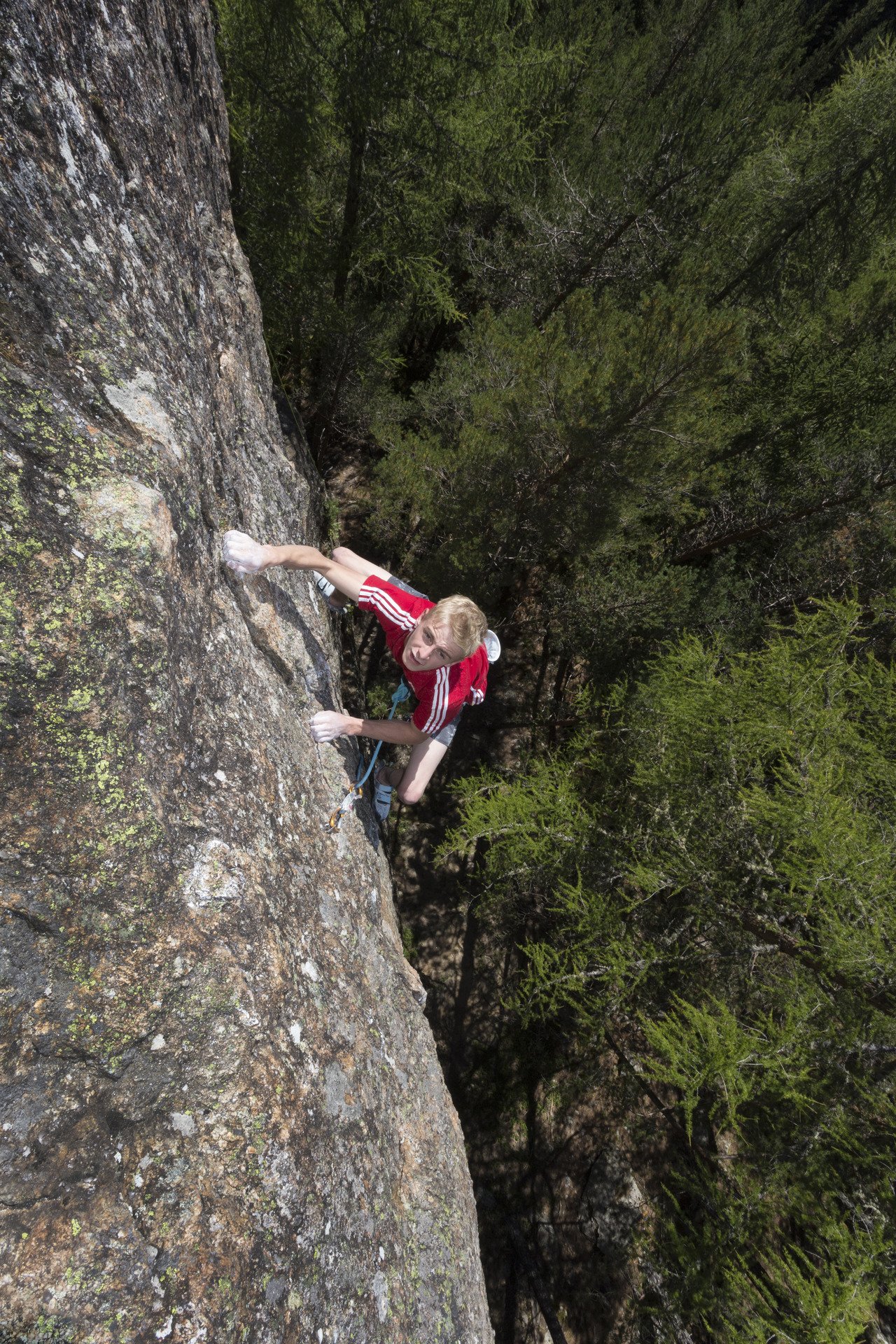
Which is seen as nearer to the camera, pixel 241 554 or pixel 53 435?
pixel 53 435

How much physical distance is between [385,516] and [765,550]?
564 centimetres

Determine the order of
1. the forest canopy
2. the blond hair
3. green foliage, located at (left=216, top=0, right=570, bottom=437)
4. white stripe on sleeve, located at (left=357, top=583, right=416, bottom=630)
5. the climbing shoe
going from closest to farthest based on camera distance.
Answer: the blond hair, white stripe on sleeve, located at (left=357, top=583, right=416, bottom=630), the climbing shoe, the forest canopy, green foliage, located at (left=216, top=0, right=570, bottom=437)

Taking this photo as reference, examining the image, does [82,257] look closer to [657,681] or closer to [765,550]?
[657,681]

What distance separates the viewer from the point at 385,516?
27.6ft

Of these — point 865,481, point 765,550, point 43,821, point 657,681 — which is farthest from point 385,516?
point 43,821

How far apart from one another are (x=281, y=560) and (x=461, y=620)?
1.13m

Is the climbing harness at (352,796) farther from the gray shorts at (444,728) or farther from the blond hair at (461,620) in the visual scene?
the blond hair at (461,620)

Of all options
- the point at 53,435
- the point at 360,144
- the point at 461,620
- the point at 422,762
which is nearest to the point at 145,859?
the point at 53,435

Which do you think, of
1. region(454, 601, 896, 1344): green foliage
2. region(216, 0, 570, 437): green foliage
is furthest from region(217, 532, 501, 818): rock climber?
region(216, 0, 570, 437): green foliage

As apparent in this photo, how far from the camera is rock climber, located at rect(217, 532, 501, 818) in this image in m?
3.45

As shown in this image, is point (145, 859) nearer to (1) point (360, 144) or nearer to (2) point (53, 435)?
(2) point (53, 435)

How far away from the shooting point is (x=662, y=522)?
9.06 m

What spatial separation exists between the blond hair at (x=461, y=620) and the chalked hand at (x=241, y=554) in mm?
1012

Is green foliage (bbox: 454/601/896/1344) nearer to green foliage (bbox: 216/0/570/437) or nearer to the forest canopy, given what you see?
the forest canopy
